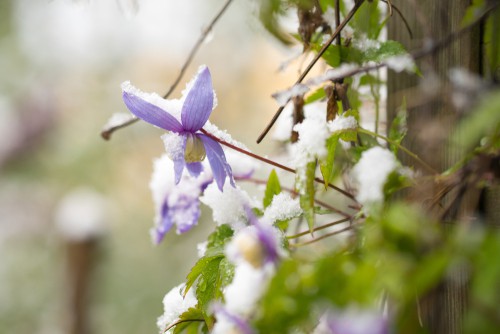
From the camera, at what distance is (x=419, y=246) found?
28cm

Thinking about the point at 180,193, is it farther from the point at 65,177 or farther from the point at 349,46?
the point at 65,177

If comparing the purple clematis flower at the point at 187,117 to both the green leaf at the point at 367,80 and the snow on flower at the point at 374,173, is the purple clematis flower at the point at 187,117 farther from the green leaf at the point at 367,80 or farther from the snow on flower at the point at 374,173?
the green leaf at the point at 367,80

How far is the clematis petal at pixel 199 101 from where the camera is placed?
46 cm

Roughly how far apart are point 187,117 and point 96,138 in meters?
5.58

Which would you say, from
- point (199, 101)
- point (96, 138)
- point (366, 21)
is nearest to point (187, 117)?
point (199, 101)

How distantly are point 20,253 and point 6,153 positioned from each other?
98cm

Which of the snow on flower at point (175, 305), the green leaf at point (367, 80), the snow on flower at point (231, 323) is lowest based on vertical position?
the snow on flower at point (231, 323)

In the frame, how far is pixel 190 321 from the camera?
542 mm

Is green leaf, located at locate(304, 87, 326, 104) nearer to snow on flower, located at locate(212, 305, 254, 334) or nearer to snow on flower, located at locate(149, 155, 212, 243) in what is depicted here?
snow on flower, located at locate(149, 155, 212, 243)

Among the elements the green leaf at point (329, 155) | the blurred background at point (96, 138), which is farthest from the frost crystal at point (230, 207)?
the blurred background at point (96, 138)

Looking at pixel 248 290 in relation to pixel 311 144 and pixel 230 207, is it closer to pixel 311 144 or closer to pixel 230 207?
pixel 311 144

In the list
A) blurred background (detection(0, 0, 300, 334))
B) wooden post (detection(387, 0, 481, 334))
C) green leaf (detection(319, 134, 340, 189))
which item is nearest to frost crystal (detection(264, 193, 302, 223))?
green leaf (detection(319, 134, 340, 189))

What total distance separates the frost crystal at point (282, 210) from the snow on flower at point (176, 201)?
125 millimetres

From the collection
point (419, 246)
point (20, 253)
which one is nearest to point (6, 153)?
point (20, 253)
